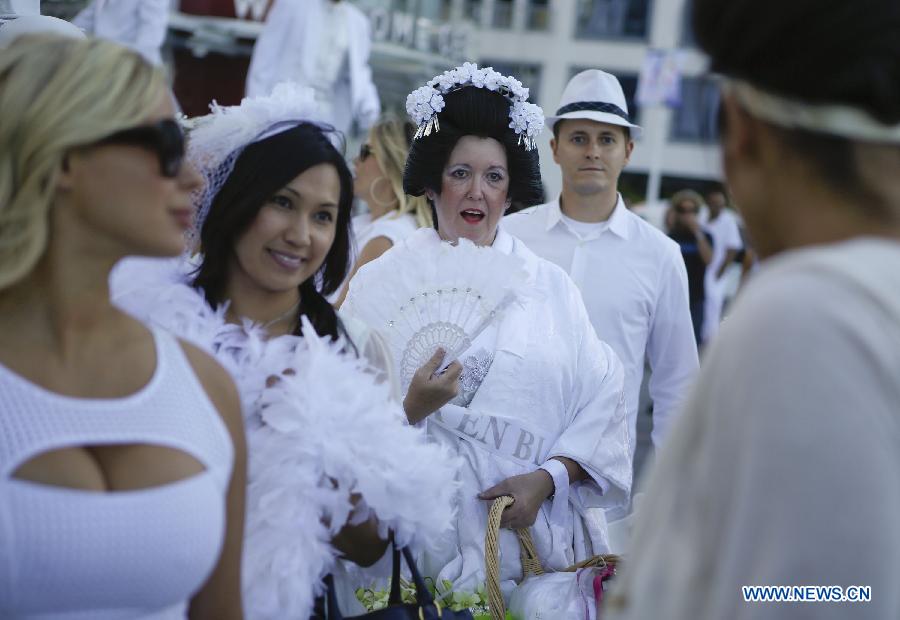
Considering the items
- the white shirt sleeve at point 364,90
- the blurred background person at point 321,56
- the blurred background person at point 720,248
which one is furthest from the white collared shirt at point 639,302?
the blurred background person at point 720,248

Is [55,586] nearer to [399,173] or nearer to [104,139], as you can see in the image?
[104,139]

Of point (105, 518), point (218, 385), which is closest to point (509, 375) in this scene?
point (218, 385)

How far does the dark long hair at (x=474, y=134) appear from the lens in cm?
388

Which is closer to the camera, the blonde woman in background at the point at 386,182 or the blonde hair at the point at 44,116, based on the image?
the blonde hair at the point at 44,116

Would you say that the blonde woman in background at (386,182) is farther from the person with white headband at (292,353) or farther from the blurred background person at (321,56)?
the person with white headband at (292,353)

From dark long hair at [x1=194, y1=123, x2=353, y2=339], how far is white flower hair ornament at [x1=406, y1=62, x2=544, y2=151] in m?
1.13

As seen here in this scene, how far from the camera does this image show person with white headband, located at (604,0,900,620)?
1.15m

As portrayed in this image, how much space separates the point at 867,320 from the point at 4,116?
4.54ft

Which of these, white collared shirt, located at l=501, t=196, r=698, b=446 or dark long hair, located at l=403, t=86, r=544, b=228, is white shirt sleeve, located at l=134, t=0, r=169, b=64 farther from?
dark long hair, located at l=403, t=86, r=544, b=228

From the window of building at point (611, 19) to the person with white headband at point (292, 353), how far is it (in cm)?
3901

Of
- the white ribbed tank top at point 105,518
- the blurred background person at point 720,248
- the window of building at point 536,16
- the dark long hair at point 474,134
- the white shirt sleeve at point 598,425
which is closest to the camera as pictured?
the white ribbed tank top at point 105,518

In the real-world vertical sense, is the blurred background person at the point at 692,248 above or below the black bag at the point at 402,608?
below

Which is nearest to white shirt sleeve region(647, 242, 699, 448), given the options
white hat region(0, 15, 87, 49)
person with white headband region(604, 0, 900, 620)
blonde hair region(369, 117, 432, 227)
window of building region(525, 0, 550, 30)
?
blonde hair region(369, 117, 432, 227)

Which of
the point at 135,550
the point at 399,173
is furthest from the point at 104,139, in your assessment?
the point at 399,173
